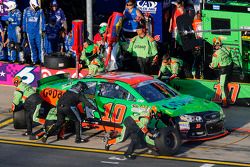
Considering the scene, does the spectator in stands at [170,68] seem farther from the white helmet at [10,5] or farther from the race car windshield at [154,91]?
the white helmet at [10,5]

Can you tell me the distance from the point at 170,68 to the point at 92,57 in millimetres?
2292

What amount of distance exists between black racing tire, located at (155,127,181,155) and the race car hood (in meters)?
0.77

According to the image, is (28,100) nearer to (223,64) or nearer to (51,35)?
(223,64)

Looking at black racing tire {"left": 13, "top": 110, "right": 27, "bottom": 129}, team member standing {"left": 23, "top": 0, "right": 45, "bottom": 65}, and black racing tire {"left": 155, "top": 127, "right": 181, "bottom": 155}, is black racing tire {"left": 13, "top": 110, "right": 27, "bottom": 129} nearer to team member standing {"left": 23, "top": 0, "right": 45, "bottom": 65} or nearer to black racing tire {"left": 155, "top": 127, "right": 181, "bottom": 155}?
black racing tire {"left": 155, "top": 127, "right": 181, "bottom": 155}

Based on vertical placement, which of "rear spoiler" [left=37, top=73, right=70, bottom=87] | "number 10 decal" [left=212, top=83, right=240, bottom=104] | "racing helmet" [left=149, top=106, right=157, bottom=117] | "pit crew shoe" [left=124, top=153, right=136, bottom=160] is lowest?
"pit crew shoe" [left=124, top=153, right=136, bottom=160]

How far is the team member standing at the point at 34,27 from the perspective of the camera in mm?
25844

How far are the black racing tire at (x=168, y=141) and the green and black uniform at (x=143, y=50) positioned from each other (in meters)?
5.47

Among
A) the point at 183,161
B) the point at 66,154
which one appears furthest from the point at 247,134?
the point at 66,154

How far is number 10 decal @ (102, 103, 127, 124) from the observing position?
20016 millimetres

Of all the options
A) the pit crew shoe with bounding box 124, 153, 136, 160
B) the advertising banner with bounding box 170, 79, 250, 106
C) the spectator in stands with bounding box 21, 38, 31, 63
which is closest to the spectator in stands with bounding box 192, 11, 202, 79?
the advertising banner with bounding box 170, 79, 250, 106

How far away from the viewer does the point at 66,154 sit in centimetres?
1934

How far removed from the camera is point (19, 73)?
26156 mm

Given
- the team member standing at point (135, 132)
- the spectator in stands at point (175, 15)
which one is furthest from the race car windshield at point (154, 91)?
the spectator in stands at point (175, 15)

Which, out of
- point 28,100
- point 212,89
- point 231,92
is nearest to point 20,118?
point 28,100
